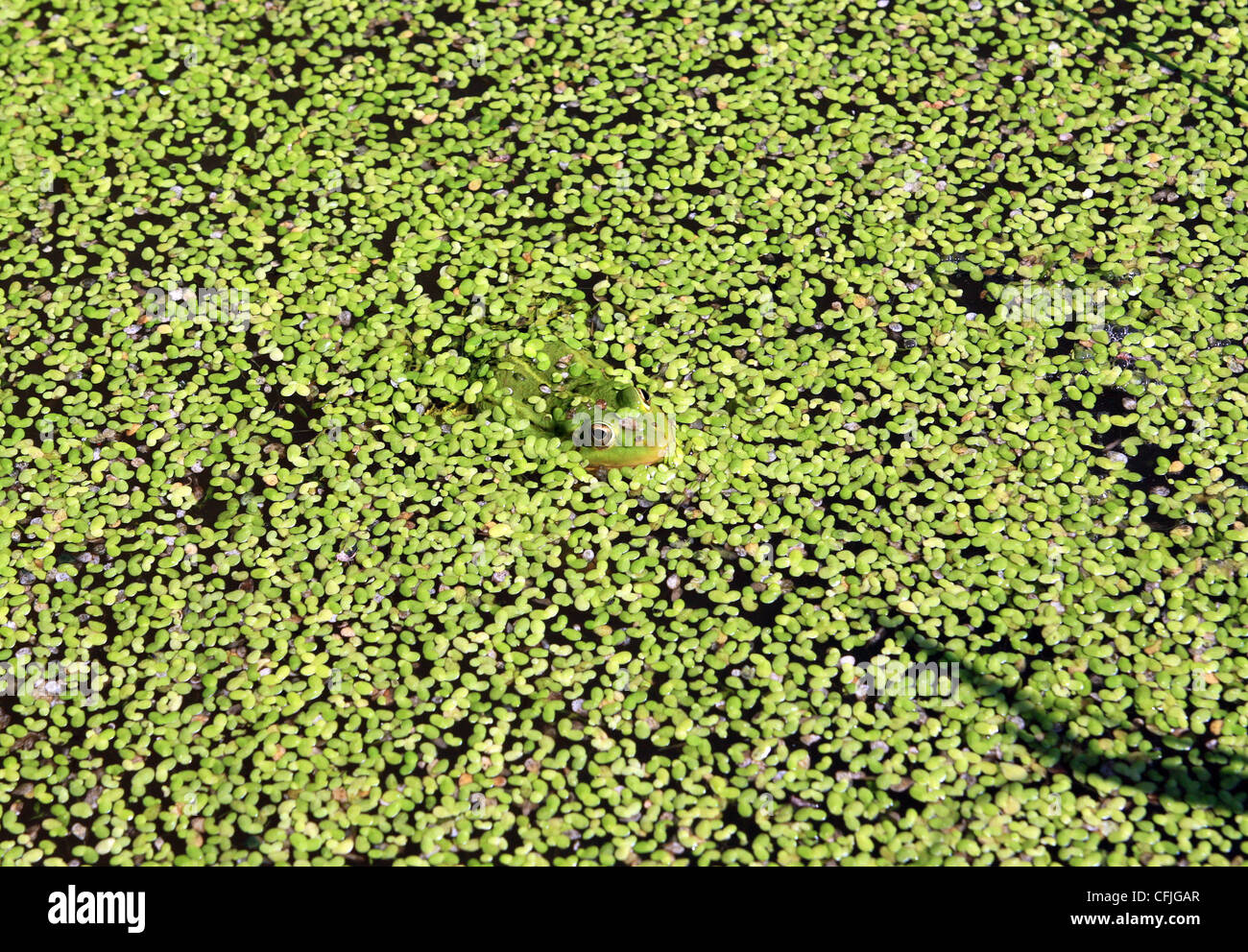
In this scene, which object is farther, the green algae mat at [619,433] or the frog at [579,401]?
the frog at [579,401]

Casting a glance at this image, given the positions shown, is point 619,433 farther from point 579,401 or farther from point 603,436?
point 579,401

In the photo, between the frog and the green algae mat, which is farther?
the frog

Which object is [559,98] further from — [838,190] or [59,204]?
[59,204]

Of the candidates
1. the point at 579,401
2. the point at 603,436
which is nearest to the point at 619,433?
the point at 603,436
